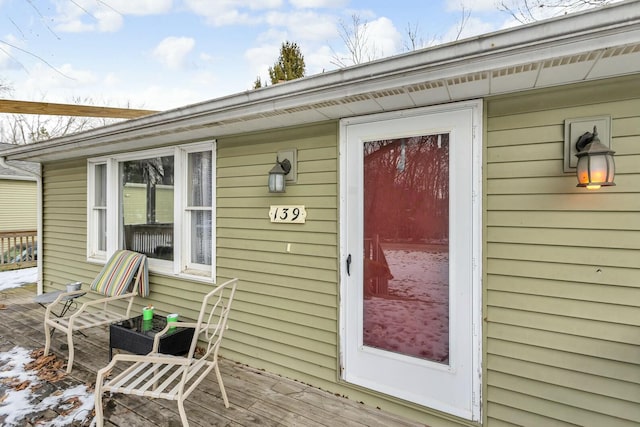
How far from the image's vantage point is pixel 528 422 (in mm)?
1902

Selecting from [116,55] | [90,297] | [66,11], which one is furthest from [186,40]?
[90,297]

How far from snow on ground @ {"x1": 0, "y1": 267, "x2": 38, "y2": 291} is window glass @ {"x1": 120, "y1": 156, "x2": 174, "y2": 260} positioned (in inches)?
151

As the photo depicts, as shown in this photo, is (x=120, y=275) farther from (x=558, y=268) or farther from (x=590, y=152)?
(x=590, y=152)

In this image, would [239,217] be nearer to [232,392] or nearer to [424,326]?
[232,392]

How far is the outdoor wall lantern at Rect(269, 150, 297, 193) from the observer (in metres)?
2.69

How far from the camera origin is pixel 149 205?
390cm

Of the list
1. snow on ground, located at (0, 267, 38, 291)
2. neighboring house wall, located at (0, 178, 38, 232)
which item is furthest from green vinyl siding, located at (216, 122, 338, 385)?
neighboring house wall, located at (0, 178, 38, 232)

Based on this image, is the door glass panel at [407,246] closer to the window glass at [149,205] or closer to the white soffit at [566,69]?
the white soffit at [566,69]

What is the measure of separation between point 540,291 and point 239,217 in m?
2.45

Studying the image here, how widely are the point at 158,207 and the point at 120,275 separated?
878 mm

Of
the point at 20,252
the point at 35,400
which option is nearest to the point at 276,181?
the point at 35,400

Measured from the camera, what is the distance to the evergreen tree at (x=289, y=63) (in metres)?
11.3

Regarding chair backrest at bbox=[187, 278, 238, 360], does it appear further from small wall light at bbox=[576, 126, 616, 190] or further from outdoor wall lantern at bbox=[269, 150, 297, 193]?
small wall light at bbox=[576, 126, 616, 190]

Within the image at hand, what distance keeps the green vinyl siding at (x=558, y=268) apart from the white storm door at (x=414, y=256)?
5.0 inches
